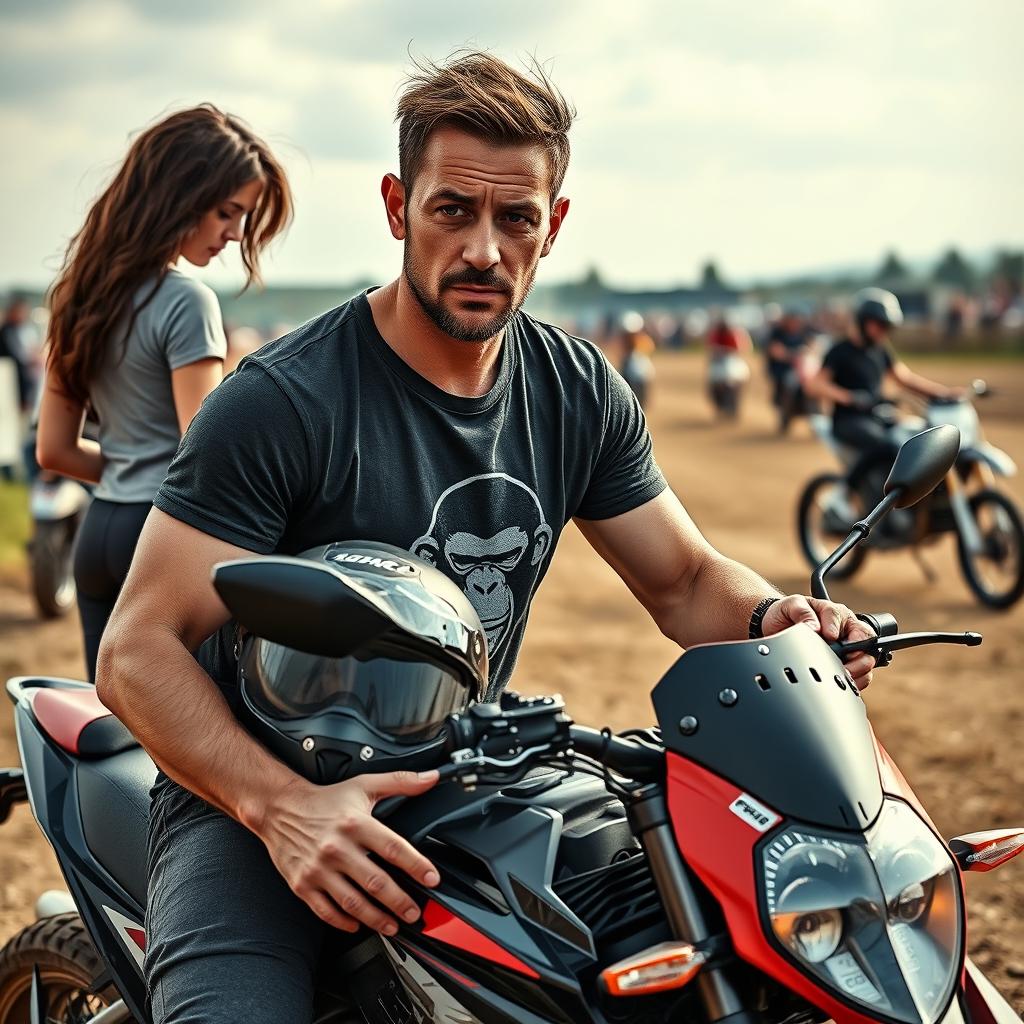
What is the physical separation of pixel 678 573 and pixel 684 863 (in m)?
1.08

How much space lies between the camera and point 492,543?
242 centimetres

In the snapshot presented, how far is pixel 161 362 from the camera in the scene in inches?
151

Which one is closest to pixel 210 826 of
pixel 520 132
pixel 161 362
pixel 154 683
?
pixel 154 683

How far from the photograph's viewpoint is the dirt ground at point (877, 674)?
4.51 meters

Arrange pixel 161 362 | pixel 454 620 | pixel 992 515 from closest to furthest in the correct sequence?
pixel 454 620 → pixel 161 362 → pixel 992 515

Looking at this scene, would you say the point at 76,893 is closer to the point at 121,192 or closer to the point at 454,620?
the point at 454,620

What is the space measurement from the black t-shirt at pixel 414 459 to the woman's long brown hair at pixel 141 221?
4.91 feet

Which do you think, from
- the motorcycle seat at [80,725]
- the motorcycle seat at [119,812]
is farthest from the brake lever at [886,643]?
the motorcycle seat at [80,725]

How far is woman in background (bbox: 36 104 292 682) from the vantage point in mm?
3807

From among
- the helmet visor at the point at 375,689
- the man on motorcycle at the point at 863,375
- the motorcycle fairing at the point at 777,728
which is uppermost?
the motorcycle fairing at the point at 777,728

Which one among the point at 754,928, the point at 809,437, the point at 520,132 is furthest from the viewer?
the point at 809,437

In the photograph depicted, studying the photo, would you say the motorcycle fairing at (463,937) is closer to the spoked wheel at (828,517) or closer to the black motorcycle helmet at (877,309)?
the spoked wheel at (828,517)

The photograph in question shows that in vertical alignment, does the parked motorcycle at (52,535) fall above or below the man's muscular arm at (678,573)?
below

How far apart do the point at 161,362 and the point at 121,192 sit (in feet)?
1.63
